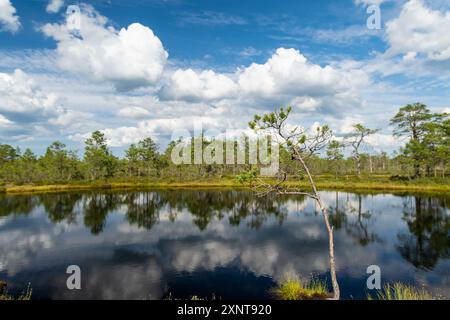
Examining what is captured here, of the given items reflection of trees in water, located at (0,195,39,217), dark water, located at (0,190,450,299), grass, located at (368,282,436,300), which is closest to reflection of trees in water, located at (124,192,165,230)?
dark water, located at (0,190,450,299)

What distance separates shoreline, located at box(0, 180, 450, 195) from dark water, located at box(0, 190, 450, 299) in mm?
19137

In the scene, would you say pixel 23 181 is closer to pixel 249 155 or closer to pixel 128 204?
pixel 128 204

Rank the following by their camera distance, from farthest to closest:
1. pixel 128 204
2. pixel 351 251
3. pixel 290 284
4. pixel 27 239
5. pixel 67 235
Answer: pixel 128 204 < pixel 67 235 < pixel 27 239 < pixel 351 251 < pixel 290 284

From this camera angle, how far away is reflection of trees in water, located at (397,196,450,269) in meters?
22.9

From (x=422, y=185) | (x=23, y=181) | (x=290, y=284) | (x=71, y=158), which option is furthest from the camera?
(x=71, y=158)

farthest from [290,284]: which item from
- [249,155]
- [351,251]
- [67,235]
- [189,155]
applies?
[189,155]

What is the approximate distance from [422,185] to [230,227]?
175 feet

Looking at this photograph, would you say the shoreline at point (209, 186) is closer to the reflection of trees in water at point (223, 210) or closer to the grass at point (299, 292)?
the reflection of trees in water at point (223, 210)

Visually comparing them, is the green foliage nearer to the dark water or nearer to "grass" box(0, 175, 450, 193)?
the dark water

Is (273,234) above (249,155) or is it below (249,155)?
Answer: below

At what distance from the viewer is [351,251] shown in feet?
81.0

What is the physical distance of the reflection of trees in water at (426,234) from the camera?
2287 centimetres

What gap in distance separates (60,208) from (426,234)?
5339cm

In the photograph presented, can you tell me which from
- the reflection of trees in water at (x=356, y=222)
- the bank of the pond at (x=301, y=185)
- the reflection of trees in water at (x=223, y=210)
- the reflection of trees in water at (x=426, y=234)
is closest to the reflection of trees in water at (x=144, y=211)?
the reflection of trees in water at (x=223, y=210)
